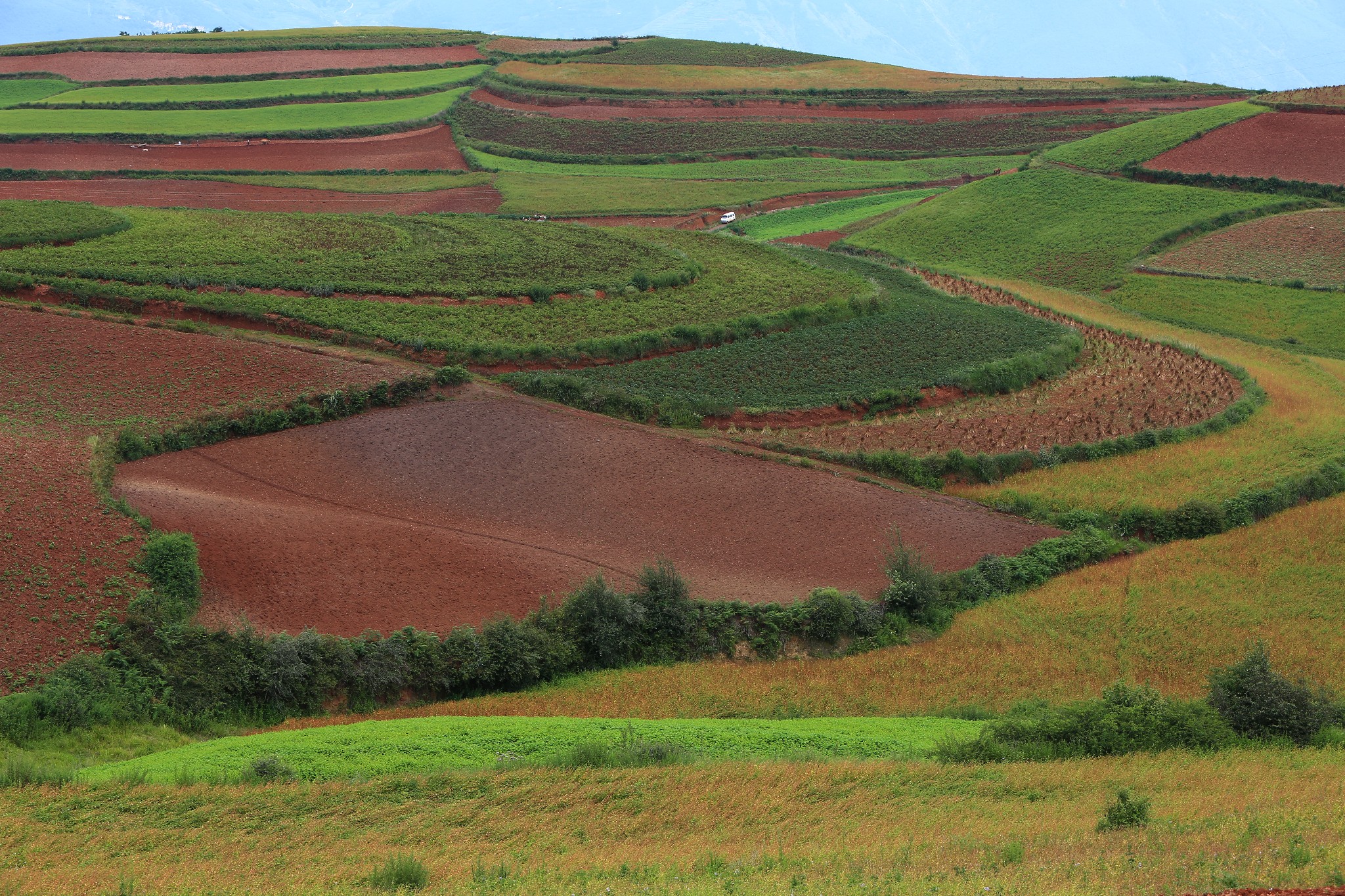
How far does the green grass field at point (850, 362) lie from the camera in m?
41.5

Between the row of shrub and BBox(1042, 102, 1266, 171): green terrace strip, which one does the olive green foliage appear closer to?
the row of shrub

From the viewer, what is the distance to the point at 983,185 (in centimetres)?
8519

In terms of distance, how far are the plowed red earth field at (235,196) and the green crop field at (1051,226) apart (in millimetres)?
27199

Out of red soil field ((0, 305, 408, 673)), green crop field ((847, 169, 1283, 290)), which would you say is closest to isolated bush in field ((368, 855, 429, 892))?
red soil field ((0, 305, 408, 673))

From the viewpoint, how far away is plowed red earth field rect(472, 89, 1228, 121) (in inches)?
→ 4242

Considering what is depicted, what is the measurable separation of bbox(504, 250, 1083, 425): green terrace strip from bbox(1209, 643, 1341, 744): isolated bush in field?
19671 mm

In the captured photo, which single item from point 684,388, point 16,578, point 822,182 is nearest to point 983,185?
point 822,182

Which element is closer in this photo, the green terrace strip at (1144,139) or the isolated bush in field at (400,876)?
the isolated bush in field at (400,876)

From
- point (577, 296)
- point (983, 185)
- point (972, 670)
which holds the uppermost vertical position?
point (983, 185)

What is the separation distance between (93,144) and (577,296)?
186ft

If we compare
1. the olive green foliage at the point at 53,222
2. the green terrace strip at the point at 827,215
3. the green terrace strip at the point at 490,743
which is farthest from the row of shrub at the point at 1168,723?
the green terrace strip at the point at 827,215

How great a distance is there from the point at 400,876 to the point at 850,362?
110ft

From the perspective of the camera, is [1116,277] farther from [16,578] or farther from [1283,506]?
[16,578]

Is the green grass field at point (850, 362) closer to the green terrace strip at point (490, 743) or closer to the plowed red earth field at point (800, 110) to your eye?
the green terrace strip at point (490, 743)
